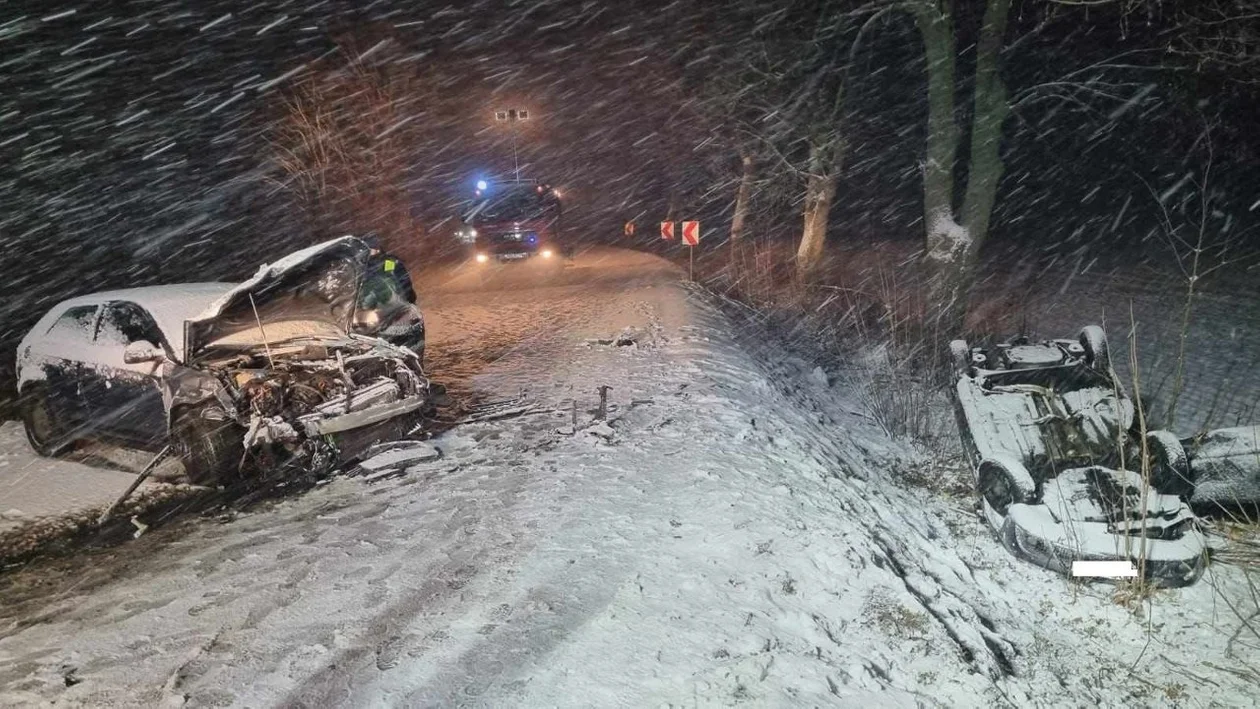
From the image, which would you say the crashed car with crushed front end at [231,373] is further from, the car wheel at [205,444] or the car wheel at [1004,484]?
the car wheel at [1004,484]

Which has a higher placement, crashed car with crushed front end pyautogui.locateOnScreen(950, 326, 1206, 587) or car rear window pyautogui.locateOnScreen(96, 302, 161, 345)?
car rear window pyautogui.locateOnScreen(96, 302, 161, 345)

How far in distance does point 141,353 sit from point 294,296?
4.45 feet

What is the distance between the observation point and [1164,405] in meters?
8.49

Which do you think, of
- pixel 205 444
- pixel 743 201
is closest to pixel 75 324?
pixel 205 444

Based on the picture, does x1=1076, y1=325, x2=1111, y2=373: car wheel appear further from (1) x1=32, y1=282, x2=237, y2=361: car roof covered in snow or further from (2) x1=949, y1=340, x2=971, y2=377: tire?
(1) x1=32, y1=282, x2=237, y2=361: car roof covered in snow

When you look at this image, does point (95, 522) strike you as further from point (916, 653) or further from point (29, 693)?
point (916, 653)

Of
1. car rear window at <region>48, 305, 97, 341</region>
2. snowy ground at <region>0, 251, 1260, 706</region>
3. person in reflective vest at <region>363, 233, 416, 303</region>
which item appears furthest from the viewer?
person in reflective vest at <region>363, 233, 416, 303</region>

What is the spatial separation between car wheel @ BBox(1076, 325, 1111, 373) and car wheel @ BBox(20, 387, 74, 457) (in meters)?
9.56

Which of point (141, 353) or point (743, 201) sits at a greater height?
point (141, 353)

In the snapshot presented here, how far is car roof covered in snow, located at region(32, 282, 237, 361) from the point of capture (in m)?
5.80

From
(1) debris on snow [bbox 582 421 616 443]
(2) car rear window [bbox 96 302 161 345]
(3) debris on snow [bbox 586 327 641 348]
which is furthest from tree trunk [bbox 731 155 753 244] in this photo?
(2) car rear window [bbox 96 302 161 345]

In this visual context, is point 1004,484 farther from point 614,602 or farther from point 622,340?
point 622,340

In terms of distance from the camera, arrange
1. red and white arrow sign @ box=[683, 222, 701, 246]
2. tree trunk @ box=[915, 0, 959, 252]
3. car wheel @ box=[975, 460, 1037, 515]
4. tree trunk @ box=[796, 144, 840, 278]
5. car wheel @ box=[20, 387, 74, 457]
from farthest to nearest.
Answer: tree trunk @ box=[796, 144, 840, 278], red and white arrow sign @ box=[683, 222, 701, 246], tree trunk @ box=[915, 0, 959, 252], car wheel @ box=[20, 387, 74, 457], car wheel @ box=[975, 460, 1037, 515]

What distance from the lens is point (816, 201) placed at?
16.5 meters
